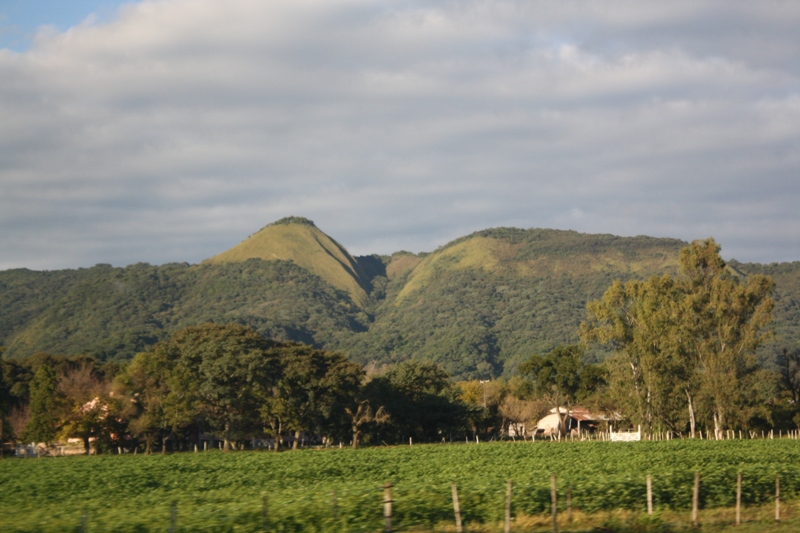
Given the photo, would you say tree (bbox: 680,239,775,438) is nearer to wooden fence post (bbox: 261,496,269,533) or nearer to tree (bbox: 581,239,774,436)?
tree (bbox: 581,239,774,436)

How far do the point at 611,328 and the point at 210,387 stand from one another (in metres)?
37.5

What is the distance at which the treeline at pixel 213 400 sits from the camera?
66.6 metres

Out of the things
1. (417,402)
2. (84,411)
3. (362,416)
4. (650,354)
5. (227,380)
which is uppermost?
(650,354)

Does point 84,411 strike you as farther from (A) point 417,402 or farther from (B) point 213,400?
(A) point 417,402

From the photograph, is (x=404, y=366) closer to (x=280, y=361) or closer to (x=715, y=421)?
(x=280, y=361)

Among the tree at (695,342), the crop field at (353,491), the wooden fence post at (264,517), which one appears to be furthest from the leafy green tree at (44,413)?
the wooden fence post at (264,517)

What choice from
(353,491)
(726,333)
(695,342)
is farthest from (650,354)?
(353,491)

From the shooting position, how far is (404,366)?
289 ft

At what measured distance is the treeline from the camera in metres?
66.6

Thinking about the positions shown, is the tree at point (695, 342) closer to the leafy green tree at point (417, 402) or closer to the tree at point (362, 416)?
the leafy green tree at point (417, 402)

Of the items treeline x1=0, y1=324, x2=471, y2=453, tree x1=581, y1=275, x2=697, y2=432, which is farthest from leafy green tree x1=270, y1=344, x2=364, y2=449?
tree x1=581, y1=275, x2=697, y2=432

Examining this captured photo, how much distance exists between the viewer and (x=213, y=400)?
70.1 m

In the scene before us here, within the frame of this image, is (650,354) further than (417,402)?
No

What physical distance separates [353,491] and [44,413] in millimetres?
53359
